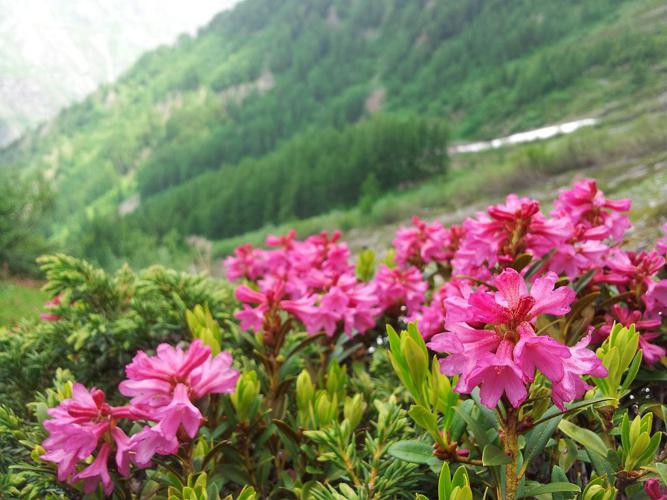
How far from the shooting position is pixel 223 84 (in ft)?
345

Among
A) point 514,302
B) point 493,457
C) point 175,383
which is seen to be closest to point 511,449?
point 493,457

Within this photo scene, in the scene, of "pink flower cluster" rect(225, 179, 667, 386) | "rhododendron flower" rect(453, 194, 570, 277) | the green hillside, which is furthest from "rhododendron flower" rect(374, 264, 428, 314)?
the green hillside

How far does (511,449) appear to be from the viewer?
85cm

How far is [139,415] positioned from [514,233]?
3.57ft

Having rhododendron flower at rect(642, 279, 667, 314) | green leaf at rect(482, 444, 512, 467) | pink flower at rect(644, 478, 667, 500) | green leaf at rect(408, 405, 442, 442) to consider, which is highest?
green leaf at rect(408, 405, 442, 442)

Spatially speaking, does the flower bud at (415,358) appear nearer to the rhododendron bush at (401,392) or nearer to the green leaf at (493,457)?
the rhododendron bush at (401,392)

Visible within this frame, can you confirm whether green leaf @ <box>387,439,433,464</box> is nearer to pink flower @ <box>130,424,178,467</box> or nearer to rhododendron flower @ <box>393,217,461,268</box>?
pink flower @ <box>130,424,178,467</box>

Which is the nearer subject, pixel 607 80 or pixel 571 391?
pixel 571 391

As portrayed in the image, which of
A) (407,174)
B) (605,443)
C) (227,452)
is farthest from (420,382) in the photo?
(407,174)

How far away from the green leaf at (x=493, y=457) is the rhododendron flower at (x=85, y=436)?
2.49ft

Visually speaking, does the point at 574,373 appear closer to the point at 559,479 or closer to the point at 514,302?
the point at 514,302

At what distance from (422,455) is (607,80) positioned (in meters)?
68.0

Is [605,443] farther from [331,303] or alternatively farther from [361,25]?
[361,25]

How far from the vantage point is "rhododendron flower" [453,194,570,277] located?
1.32 meters
